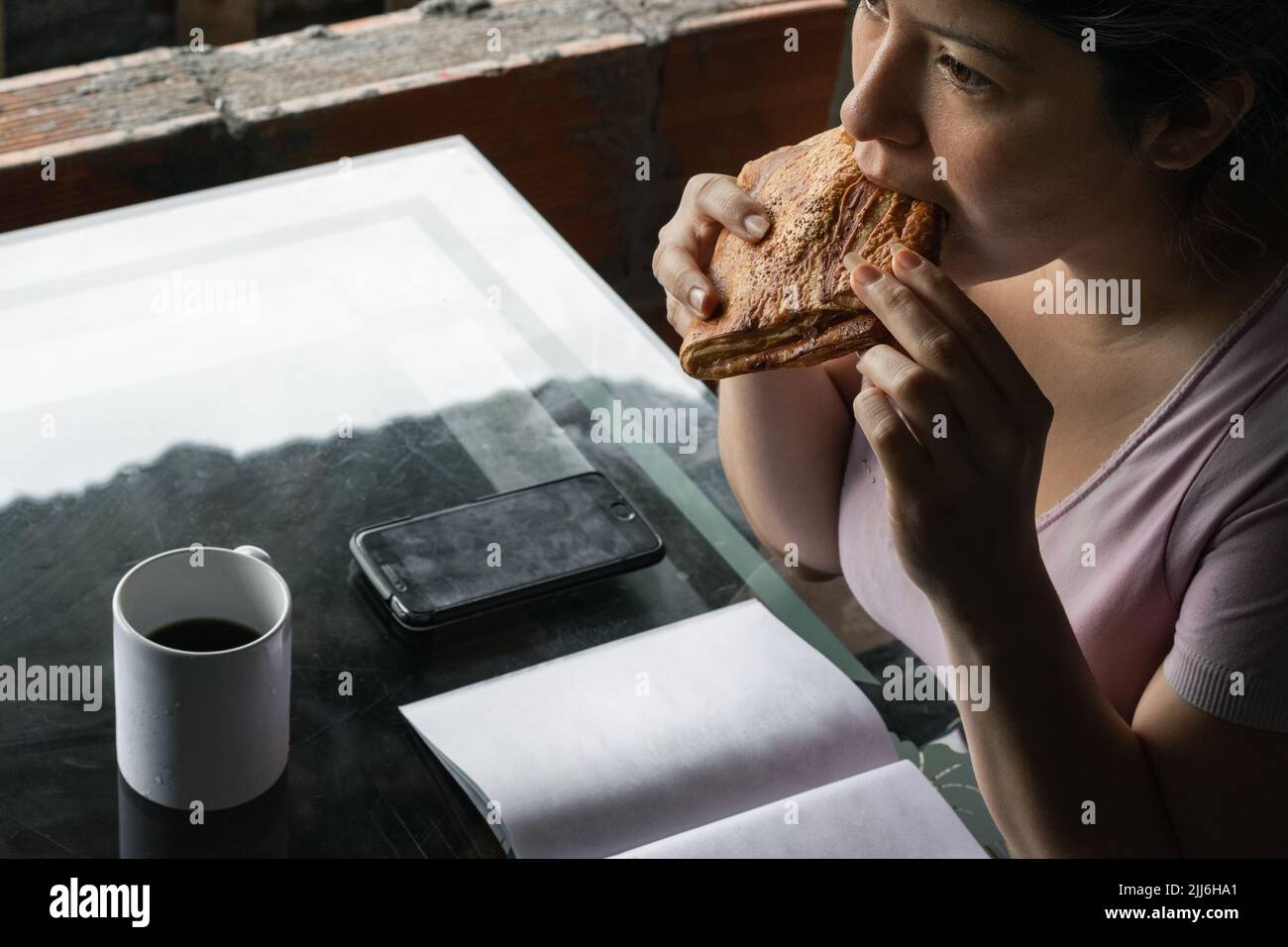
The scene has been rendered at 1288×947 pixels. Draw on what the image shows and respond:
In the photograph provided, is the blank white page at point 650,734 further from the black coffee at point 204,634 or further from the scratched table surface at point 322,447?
the black coffee at point 204,634

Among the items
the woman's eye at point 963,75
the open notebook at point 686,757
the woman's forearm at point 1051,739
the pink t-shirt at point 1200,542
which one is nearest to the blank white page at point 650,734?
the open notebook at point 686,757

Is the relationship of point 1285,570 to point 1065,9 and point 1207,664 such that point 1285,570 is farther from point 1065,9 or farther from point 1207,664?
point 1065,9

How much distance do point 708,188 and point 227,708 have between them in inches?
24.0

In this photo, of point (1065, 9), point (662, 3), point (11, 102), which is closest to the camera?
point (1065, 9)

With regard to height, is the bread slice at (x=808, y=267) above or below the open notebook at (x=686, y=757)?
above

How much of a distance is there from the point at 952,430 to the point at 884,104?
0.23 m

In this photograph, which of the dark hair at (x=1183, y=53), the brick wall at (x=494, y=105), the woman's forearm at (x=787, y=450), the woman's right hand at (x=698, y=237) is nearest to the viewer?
the dark hair at (x=1183, y=53)

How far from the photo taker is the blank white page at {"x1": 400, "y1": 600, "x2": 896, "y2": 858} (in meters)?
1.10

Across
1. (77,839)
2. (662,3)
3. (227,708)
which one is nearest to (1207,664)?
(227,708)

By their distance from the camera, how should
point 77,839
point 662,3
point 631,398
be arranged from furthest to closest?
1. point 662,3
2. point 631,398
3. point 77,839

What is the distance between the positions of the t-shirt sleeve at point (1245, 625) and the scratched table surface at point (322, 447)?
11.3 inches

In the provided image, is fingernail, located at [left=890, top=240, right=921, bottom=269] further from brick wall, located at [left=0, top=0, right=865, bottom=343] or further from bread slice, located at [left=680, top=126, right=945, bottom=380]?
brick wall, located at [left=0, top=0, right=865, bottom=343]

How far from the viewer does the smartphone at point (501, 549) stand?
124 centimetres

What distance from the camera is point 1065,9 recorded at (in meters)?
0.94
